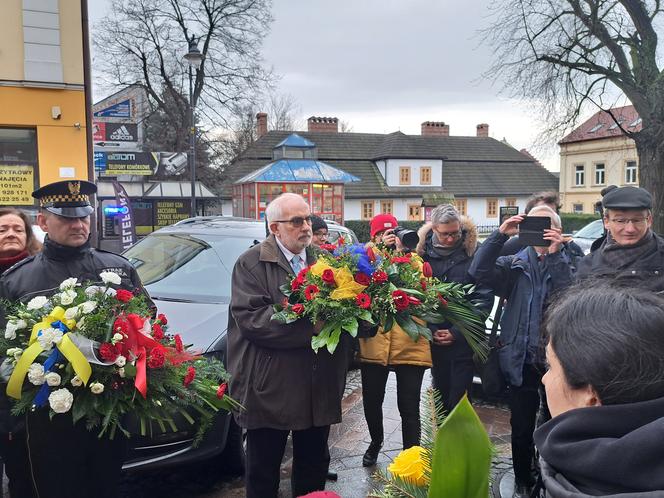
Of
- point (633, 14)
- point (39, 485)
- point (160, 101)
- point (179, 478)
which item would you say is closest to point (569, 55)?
point (633, 14)

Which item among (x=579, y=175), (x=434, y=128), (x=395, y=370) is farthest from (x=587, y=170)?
(x=395, y=370)

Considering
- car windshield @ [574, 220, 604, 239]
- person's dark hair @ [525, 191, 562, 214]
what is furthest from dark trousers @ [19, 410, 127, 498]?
car windshield @ [574, 220, 604, 239]

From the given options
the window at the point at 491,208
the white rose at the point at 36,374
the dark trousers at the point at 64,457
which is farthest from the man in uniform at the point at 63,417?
the window at the point at 491,208

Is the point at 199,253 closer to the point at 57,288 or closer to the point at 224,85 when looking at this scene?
the point at 57,288

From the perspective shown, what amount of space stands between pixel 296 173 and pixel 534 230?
2369 centimetres

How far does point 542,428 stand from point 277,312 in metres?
1.77

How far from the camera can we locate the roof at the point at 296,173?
26.1 m

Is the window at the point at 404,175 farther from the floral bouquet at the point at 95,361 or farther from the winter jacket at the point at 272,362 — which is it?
the floral bouquet at the point at 95,361

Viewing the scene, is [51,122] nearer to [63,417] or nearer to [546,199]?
[546,199]

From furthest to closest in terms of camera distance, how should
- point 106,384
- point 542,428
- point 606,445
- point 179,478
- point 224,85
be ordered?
point 224,85 < point 179,478 < point 106,384 < point 542,428 < point 606,445

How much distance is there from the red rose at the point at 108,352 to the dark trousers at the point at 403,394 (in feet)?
7.00

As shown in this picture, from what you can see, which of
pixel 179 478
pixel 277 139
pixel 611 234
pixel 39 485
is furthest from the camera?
pixel 277 139

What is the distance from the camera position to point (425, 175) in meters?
41.7

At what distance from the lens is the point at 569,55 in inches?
635
